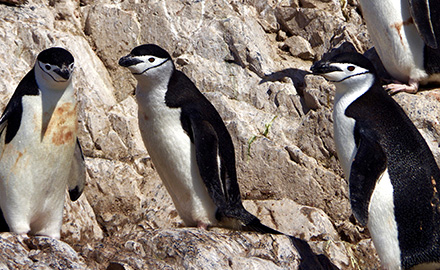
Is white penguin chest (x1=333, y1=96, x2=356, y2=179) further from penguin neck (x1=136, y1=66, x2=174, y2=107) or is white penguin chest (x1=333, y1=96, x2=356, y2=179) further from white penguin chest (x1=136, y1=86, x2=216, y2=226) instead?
penguin neck (x1=136, y1=66, x2=174, y2=107)

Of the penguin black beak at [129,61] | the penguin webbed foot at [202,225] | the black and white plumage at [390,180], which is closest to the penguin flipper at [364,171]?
the black and white plumage at [390,180]

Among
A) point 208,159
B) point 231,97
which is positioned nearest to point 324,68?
point 208,159

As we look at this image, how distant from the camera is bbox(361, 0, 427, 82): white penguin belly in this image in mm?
Result: 5986

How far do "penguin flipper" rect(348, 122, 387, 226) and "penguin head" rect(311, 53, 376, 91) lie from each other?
0.34m

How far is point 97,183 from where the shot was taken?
5.88 m

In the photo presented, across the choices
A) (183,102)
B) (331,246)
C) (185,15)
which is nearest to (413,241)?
(331,246)

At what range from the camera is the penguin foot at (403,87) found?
602 cm

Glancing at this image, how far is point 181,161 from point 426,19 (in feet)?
7.17

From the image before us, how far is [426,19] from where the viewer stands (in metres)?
5.84

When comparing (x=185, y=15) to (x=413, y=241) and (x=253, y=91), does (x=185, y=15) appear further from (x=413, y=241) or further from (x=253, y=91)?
(x=413, y=241)

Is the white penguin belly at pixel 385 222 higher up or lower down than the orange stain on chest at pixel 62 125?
lower down

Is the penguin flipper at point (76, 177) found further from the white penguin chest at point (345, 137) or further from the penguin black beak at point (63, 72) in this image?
the white penguin chest at point (345, 137)

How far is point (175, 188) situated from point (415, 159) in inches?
55.3

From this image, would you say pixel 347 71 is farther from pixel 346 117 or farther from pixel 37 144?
pixel 37 144
